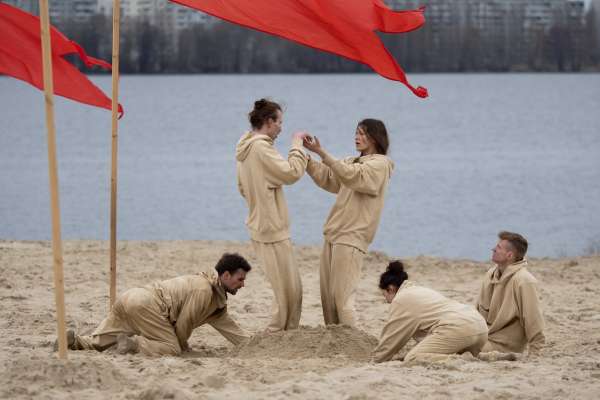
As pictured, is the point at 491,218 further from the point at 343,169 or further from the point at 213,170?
the point at 343,169

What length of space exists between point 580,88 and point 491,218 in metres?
78.3

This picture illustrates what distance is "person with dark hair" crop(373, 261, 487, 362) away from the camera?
967 cm

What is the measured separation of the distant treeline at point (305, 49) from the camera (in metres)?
111

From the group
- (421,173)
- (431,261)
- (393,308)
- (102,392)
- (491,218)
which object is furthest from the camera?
(421,173)

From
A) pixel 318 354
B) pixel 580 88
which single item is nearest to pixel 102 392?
pixel 318 354

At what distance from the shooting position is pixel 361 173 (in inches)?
410

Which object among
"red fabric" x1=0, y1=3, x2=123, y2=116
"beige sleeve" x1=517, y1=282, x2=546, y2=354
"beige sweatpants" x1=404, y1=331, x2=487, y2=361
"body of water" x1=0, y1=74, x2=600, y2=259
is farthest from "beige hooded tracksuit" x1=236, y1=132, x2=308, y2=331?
"body of water" x1=0, y1=74, x2=600, y2=259

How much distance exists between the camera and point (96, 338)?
34.2ft

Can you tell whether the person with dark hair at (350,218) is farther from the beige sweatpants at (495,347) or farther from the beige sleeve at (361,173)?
the beige sweatpants at (495,347)

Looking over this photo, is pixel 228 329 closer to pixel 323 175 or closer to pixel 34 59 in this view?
pixel 323 175

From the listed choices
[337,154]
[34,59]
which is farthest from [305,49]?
[34,59]

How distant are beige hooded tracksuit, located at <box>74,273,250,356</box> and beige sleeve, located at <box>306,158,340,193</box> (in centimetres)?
118

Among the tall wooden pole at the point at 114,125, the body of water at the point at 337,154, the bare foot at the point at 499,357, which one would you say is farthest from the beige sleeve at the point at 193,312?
the body of water at the point at 337,154

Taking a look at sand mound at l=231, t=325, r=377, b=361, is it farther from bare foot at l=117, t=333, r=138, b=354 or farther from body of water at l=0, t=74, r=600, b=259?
body of water at l=0, t=74, r=600, b=259
